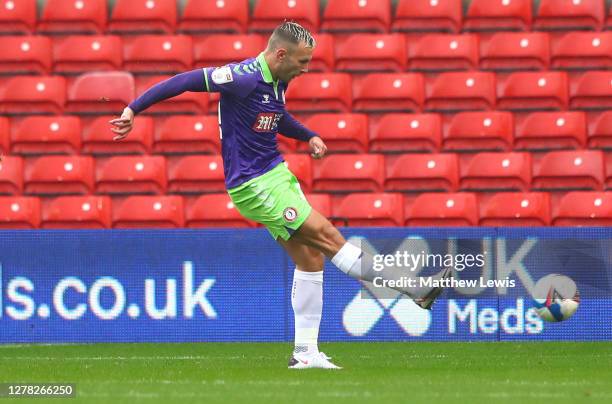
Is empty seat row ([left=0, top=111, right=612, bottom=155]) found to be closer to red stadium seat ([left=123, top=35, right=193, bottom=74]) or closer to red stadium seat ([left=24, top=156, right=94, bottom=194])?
red stadium seat ([left=24, top=156, right=94, bottom=194])

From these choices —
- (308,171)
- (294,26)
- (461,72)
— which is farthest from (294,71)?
(461,72)

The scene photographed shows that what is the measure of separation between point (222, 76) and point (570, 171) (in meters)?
5.60

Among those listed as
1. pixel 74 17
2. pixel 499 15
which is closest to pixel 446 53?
pixel 499 15

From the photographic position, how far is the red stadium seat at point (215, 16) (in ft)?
43.7

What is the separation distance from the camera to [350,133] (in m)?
12.3

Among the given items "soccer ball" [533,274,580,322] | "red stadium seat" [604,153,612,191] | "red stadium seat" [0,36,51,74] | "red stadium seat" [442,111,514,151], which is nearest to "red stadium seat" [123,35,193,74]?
"red stadium seat" [0,36,51,74]

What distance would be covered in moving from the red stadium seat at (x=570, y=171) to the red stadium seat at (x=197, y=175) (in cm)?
296

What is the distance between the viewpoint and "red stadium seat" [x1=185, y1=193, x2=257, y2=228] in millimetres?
11609

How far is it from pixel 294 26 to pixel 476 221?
15.7ft

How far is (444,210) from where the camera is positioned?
11.5 metres

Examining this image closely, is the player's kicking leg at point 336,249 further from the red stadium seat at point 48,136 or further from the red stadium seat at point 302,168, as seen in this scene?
the red stadium seat at point 48,136

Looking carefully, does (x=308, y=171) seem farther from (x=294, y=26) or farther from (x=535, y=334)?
(x=294, y=26)

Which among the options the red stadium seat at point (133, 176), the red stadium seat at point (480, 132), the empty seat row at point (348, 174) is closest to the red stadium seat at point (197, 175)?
the empty seat row at point (348, 174)

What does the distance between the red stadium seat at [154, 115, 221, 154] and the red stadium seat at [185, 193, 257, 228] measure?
2.83 ft
